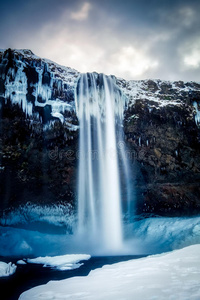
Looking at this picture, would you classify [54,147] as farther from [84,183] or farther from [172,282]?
[172,282]

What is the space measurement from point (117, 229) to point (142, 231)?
6.25ft

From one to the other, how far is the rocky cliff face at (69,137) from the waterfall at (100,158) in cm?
65

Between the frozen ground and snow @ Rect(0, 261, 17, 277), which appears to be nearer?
snow @ Rect(0, 261, 17, 277)

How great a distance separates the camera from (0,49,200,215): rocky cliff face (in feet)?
37.2

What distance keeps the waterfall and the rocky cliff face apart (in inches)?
25.6

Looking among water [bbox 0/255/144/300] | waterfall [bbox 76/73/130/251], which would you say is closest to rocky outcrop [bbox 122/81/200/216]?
waterfall [bbox 76/73/130/251]

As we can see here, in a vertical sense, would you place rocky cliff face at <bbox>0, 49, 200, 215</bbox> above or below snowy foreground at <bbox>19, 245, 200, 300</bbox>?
above

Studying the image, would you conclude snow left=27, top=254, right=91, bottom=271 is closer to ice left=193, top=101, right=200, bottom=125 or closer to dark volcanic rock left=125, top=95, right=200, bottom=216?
dark volcanic rock left=125, top=95, right=200, bottom=216

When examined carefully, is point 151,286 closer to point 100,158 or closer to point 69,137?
point 69,137

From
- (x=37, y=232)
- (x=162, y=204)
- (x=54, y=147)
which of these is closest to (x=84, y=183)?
(x=54, y=147)

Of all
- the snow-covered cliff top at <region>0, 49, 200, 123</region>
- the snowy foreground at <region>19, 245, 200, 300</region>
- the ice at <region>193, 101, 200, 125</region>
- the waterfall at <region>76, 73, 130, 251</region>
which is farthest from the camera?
the ice at <region>193, 101, 200, 125</region>

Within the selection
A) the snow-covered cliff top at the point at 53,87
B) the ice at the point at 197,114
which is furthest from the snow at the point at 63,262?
the ice at the point at 197,114

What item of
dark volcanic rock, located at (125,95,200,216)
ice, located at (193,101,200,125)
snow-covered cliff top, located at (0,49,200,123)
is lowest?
dark volcanic rock, located at (125,95,200,216)

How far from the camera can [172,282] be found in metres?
2.95
